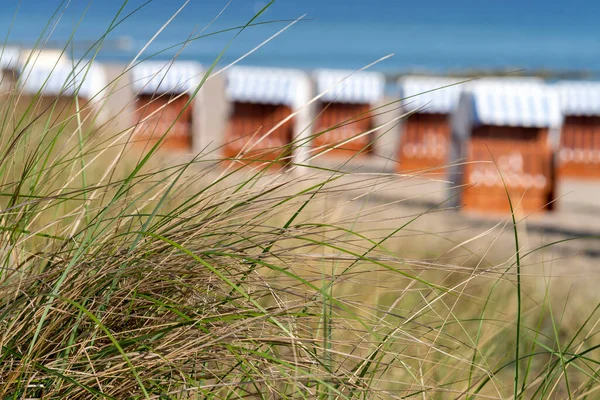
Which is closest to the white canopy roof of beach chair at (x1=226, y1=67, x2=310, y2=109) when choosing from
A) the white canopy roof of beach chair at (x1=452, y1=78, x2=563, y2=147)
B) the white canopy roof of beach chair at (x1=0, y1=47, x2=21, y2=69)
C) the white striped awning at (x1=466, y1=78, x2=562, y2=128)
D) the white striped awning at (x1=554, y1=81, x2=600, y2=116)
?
the white canopy roof of beach chair at (x1=452, y1=78, x2=563, y2=147)

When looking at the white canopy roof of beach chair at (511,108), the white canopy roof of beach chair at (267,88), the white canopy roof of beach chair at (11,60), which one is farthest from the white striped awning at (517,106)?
the white canopy roof of beach chair at (11,60)

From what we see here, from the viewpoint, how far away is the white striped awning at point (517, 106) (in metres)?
9.41

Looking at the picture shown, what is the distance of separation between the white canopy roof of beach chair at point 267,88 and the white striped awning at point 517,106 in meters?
3.63

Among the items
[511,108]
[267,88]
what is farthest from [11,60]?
[267,88]

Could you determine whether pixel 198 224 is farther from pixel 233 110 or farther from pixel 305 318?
pixel 233 110

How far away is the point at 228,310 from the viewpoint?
1.28 metres

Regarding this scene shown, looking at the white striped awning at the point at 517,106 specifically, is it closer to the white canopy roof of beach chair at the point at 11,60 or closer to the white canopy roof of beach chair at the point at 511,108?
the white canopy roof of beach chair at the point at 511,108

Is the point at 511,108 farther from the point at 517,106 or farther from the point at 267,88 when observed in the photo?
the point at 267,88

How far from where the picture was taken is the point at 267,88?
41.2 feet

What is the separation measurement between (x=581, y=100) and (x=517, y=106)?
4.69m

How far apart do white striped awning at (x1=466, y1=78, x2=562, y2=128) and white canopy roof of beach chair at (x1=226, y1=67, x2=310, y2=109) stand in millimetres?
3633

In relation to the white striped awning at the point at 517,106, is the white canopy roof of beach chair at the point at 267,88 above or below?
above

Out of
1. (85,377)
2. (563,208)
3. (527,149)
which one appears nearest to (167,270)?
(85,377)

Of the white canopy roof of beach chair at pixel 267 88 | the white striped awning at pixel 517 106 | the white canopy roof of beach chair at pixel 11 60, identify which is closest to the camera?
the white canopy roof of beach chair at pixel 11 60
